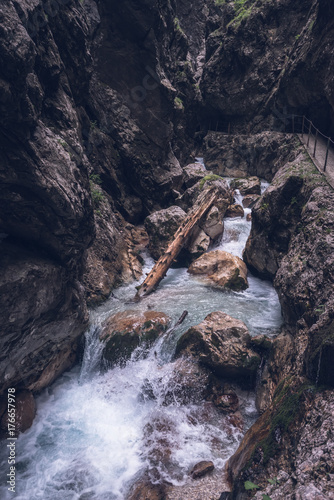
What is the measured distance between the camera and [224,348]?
23.7 ft

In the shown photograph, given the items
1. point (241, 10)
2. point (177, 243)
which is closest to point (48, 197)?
point (177, 243)

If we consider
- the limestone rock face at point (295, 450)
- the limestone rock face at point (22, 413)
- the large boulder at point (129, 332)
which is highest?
the limestone rock face at point (295, 450)

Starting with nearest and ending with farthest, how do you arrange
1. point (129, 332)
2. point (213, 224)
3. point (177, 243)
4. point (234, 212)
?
1. point (129, 332)
2. point (177, 243)
3. point (213, 224)
4. point (234, 212)

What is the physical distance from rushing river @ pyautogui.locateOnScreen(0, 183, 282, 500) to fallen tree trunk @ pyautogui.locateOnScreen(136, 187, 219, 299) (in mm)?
1685

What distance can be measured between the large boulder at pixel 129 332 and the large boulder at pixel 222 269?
11.1 ft

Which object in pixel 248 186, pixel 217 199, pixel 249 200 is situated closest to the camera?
pixel 217 199

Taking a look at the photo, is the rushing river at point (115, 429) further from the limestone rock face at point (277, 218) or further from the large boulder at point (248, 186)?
the large boulder at point (248, 186)

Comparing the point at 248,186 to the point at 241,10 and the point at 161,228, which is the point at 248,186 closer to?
the point at 161,228

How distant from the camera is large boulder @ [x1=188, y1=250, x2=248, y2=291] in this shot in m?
11.1

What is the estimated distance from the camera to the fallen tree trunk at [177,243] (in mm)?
11000

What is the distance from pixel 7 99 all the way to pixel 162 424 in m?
7.17

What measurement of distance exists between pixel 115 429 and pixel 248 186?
17.4m

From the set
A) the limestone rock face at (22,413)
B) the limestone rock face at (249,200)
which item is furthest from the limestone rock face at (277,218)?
the limestone rock face at (22,413)

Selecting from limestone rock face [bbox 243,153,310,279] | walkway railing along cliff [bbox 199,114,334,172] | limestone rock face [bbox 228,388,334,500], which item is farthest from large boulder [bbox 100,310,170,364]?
walkway railing along cliff [bbox 199,114,334,172]
